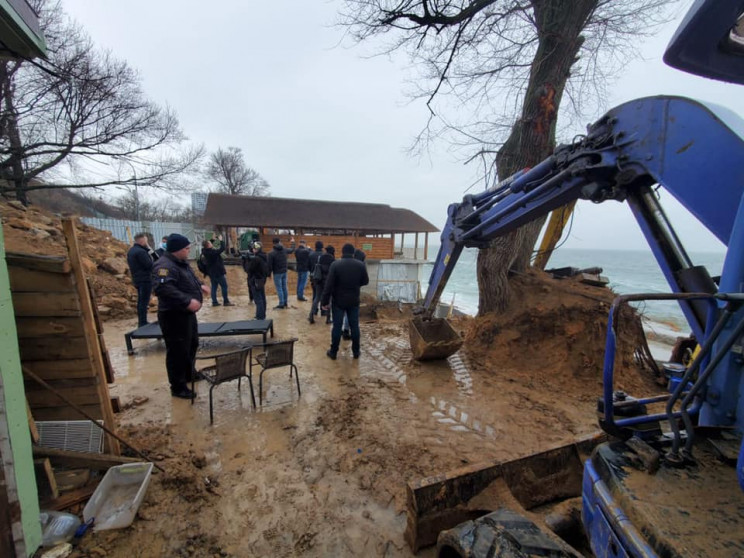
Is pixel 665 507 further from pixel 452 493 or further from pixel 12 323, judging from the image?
pixel 12 323

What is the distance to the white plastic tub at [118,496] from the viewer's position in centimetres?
209

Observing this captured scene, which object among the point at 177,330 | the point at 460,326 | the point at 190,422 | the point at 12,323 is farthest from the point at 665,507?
the point at 460,326

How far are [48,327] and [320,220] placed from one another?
19264mm

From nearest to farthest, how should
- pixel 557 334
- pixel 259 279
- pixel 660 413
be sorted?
pixel 660 413, pixel 557 334, pixel 259 279

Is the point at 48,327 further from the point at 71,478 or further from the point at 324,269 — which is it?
the point at 324,269

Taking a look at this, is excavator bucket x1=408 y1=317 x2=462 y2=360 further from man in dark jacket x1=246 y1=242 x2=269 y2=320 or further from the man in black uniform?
Result: man in dark jacket x1=246 y1=242 x2=269 y2=320

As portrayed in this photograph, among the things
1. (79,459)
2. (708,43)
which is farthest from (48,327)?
(708,43)

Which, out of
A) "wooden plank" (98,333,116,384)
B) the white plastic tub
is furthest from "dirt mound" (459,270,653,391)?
"wooden plank" (98,333,116,384)

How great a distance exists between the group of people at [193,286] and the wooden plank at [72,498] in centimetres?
142

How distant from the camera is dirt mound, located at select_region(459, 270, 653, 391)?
472 cm

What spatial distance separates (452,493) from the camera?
2.04 metres

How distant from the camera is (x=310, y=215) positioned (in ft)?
70.1

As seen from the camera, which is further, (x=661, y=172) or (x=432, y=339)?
(x=432, y=339)

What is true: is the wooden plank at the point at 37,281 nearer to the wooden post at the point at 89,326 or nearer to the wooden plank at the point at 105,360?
the wooden post at the point at 89,326
